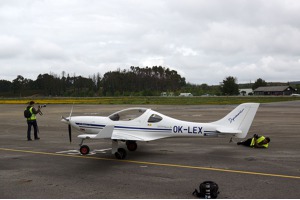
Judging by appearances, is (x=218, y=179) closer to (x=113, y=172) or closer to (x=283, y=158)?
(x=113, y=172)

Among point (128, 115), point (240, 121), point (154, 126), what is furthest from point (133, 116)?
point (240, 121)

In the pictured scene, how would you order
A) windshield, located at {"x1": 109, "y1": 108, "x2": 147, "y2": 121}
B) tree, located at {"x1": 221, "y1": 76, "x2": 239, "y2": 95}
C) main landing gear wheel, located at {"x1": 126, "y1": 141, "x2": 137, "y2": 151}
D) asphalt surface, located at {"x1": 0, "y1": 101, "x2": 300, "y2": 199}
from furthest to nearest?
1. tree, located at {"x1": 221, "y1": 76, "x2": 239, "y2": 95}
2. main landing gear wheel, located at {"x1": 126, "y1": 141, "x2": 137, "y2": 151}
3. windshield, located at {"x1": 109, "y1": 108, "x2": 147, "y2": 121}
4. asphalt surface, located at {"x1": 0, "y1": 101, "x2": 300, "y2": 199}

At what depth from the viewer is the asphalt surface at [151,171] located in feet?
26.3

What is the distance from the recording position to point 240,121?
41.5ft

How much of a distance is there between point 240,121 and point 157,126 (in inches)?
127

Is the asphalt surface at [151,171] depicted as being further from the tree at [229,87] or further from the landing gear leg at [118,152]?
the tree at [229,87]

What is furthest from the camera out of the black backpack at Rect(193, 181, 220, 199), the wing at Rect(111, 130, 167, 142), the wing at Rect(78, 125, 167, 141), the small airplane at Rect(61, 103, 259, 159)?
the small airplane at Rect(61, 103, 259, 159)

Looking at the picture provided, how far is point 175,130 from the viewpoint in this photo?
12.9 metres

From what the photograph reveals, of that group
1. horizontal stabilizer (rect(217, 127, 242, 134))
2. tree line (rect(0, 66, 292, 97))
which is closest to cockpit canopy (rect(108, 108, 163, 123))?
horizontal stabilizer (rect(217, 127, 242, 134))

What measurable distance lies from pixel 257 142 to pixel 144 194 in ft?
27.5

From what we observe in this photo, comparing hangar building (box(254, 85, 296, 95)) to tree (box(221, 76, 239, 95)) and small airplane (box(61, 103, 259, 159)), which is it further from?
small airplane (box(61, 103, 259, 159))

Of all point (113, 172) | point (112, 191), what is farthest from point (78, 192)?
point (113, 172)

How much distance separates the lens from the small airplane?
1251cm

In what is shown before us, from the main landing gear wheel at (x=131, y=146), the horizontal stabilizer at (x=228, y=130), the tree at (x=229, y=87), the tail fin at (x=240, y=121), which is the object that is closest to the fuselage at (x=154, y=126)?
the horizontal stabilizer at (x=228, y=130)
